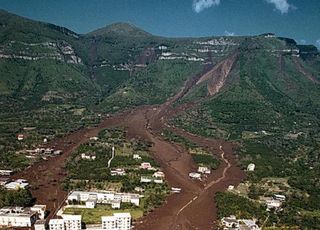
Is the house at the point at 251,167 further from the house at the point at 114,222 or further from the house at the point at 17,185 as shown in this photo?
the house at the point at 17,185

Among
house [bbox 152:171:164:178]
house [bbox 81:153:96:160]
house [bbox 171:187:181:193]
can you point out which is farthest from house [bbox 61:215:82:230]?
house [bbox 81:153:96:160]

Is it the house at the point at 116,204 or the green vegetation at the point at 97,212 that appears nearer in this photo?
the green vegetation at the point at 97,212

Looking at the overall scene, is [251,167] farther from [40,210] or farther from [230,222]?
[40,210]

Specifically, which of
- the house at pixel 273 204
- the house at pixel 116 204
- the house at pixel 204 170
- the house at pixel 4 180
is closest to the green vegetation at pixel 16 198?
the house at pixel 4 180

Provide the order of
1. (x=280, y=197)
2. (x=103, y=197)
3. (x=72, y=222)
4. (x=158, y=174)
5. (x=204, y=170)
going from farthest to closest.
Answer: (x=204, y=170) < (x=158, y=174) < (x=280, y=197) < (x=103, y=197) < (x=72, y=222)

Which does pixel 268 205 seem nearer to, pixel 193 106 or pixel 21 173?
pixel 21 173

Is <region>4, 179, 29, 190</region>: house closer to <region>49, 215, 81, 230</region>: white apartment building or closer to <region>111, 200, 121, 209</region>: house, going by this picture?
<region>49, 215, 81, 230</region>: white apartment building

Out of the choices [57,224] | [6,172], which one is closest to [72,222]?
[57,224]
